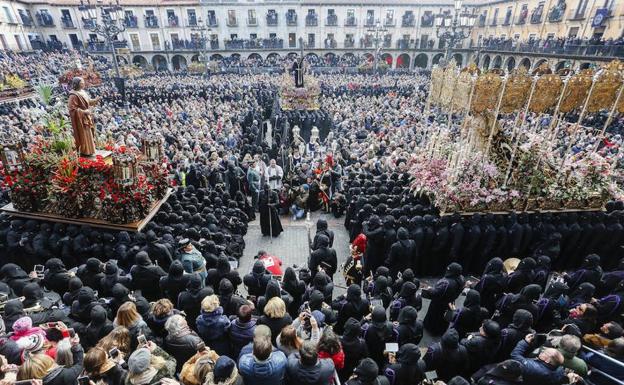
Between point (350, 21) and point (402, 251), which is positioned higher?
point (350, 21)

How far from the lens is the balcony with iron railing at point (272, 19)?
43000 mm

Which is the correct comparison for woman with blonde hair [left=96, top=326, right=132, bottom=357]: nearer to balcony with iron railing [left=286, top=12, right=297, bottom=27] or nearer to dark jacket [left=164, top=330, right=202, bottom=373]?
dark jacket [left=164, top=330, right=202, bottom=373]

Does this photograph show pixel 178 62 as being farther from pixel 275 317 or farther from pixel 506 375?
pixel 506 375

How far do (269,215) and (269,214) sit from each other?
1.3 inches

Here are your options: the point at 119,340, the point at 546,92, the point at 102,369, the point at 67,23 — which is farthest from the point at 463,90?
the point at 67,23

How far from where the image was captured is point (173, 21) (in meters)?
41.8

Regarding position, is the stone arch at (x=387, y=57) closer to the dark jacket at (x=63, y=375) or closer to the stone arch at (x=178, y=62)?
the stone arch at (x=178, y=62)

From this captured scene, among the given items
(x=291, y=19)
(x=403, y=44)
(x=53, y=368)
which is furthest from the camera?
(x=403, y=44)

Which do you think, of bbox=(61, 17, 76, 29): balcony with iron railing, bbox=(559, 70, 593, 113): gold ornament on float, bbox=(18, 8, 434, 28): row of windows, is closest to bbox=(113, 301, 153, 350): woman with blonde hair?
bbox=(559, 70, 593, 113): gold ornament on float

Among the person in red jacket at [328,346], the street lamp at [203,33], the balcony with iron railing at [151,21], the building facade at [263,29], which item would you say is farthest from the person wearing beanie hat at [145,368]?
the balcony with iron railing at [151,21]

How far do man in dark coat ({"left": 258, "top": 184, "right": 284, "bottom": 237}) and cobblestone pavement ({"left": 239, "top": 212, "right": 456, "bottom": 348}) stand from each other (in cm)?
20

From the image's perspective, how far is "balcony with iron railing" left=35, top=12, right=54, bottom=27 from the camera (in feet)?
131

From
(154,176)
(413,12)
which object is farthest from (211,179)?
(413,12)

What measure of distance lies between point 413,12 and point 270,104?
33.2 m
